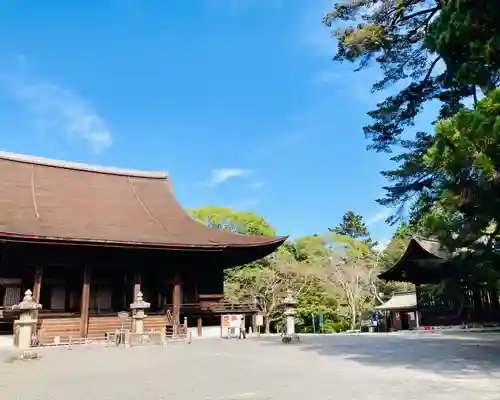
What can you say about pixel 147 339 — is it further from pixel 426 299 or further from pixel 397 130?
pixel 426 299

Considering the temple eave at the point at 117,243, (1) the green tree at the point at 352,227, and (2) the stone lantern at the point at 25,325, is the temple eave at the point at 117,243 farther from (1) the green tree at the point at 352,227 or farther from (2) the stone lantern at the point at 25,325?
(1) the green tree at the point at 352,227

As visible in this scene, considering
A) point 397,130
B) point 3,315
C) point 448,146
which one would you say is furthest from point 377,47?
point 3,315

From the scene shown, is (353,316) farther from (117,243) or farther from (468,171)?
(468,171)

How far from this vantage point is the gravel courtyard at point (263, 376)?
526 cm

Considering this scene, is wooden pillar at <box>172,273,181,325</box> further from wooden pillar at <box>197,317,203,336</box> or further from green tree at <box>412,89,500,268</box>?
green tree at <box>412,89,500,268</box>

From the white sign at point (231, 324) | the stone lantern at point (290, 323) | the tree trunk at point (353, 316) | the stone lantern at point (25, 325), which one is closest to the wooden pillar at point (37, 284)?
the stone lantern at point (25, 325)

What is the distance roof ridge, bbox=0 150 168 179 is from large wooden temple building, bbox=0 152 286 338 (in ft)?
0.21

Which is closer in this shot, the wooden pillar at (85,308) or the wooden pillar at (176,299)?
the wooden pillar at (85,308)

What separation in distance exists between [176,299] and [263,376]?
37.7 feet

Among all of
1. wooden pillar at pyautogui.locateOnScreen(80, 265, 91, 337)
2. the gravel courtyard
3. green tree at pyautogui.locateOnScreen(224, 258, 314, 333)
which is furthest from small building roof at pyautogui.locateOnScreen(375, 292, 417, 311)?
wooden pillar at pyautogui.locateOnScreen(80, 265, 91, 337)

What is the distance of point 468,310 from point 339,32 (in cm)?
1514

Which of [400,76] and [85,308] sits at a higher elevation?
[400,76]

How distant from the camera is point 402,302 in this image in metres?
30.4

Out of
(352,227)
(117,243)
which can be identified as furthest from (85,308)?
(352,227)
